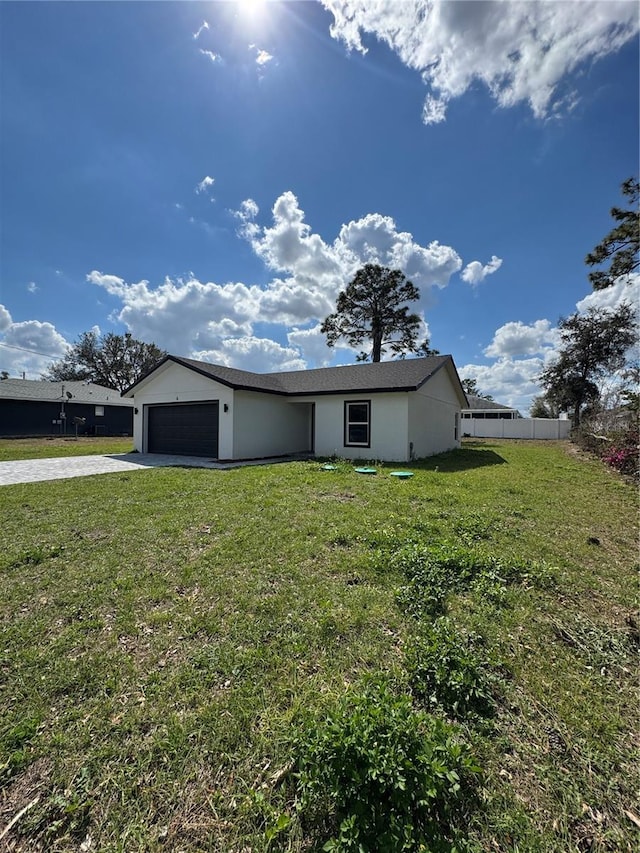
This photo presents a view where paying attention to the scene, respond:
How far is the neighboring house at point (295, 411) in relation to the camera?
12086mm

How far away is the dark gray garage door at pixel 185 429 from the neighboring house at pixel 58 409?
12.9 meters

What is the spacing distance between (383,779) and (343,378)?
13.1m

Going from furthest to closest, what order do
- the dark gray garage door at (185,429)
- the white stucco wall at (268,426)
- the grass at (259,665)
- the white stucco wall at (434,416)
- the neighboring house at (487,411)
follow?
1. the neighboring house at (487,411)
2. the dark gray garage door at (185,429)
3. the white stucco wall at (434,416)
4. the white stucco wall at (268,426)
5. the grass at (259,665)

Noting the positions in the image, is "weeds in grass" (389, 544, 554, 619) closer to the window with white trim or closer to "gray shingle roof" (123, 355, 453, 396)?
"gray shingle roof" (123, 355, 453, 396)

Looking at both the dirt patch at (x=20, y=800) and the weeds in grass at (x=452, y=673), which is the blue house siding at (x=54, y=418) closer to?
the dirt patch at (x=20, y=800)

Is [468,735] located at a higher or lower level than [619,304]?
lower

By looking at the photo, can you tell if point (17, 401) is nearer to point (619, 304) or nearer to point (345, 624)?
point (345, 624)

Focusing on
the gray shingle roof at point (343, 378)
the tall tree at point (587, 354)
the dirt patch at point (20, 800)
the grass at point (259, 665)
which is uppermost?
the tall tree at point (587, 354)

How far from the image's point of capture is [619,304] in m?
27.2

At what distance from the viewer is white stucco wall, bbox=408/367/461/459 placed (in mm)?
12482

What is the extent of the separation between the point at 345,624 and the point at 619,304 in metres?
35.4

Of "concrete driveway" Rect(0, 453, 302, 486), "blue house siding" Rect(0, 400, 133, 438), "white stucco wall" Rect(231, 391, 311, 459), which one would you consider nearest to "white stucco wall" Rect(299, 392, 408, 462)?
"white stucco wall" Rect(231, 391, 311, 459)

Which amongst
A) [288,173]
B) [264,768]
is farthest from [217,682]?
[288,173]

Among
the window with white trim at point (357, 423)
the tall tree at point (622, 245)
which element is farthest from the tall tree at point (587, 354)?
the window with white trim at point (357, 423)
